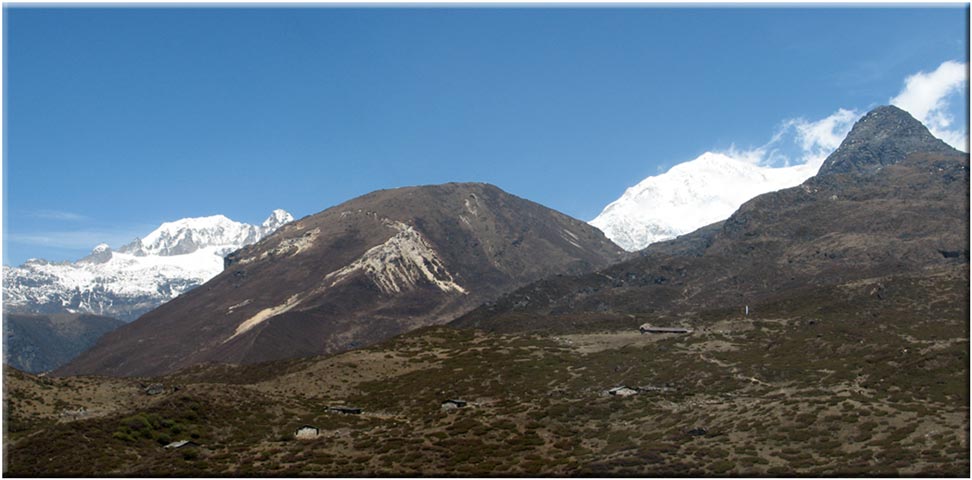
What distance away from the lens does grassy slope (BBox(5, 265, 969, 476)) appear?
6222 cm

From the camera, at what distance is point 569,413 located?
84.2 m

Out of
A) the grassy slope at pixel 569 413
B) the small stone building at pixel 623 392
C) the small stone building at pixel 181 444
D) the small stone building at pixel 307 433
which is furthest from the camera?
the small stone building at pixel 623 392

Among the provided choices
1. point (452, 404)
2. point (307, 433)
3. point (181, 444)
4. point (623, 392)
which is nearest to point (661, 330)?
point (623, 392)

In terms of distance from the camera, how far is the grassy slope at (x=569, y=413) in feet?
204

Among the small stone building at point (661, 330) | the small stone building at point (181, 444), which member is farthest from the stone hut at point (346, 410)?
the small stone building at point (661, 330)

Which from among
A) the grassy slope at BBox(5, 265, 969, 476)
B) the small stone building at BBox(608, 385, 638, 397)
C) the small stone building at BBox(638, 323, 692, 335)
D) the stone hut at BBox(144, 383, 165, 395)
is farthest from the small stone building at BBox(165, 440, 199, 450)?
the small stone building at BBox(638, 323, 692, 335)

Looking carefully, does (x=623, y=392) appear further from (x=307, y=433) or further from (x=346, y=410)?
(x=307, y=433)

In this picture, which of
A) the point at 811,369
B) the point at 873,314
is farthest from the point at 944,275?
the point at 811,369

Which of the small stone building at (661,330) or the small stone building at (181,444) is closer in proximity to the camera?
the small stone building at (181,444)

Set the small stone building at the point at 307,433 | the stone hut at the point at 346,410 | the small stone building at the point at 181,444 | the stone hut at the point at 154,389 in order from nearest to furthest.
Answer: the small stone building at the point at 181,444
the small stone building at the point at 307,433
the stone hut at the point at 346,410
the stone hut at the point at 154,389

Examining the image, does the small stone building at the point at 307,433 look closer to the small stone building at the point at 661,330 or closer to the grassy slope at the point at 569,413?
the grassy slope at the point at 569,413

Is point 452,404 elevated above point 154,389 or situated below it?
below

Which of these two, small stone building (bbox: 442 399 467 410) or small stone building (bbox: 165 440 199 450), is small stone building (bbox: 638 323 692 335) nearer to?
small stone building (bbox: 442 399 467 410)

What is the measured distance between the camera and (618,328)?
620 ft
